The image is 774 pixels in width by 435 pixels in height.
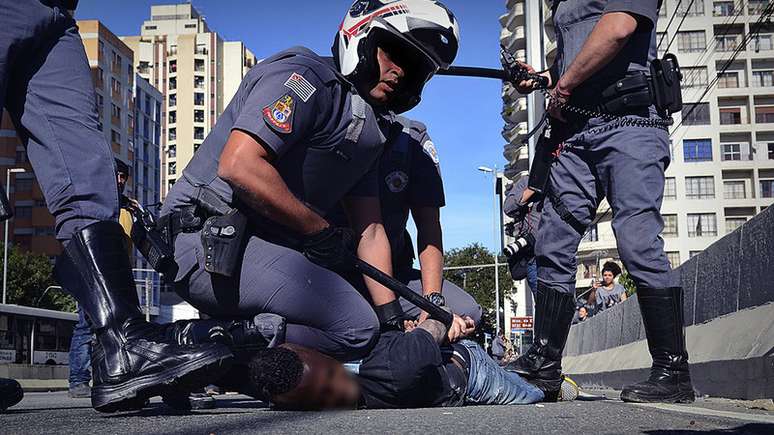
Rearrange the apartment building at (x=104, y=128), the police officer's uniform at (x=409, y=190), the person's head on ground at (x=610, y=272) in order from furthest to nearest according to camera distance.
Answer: the apartment building at (x=104, y=128) → the person's head on ground at (x=610, y=272) → the police officer's uniform at (x=409, y=190)

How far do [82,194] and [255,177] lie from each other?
581 millimetres

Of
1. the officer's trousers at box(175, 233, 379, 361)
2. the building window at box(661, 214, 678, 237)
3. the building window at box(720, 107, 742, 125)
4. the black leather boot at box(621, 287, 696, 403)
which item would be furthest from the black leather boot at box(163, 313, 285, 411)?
the building window at box(720, 107, 742, 125)

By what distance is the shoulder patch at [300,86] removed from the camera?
11.2 feet

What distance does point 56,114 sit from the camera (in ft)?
10.8

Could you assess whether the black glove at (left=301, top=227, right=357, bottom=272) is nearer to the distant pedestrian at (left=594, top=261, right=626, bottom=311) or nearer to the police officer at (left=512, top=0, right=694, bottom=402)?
the police officer at (left=512, top=0, right=694, bottom=402)

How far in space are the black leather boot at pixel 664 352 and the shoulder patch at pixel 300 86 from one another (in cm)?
178

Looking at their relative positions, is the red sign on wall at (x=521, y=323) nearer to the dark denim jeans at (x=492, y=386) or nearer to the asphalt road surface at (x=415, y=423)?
the dark denim jeans at (x=492, y=386)

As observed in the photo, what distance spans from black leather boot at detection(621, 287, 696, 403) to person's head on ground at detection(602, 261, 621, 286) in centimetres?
837

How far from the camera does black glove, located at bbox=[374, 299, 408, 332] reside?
4172 mm

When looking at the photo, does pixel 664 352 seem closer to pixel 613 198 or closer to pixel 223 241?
pixel 613 198

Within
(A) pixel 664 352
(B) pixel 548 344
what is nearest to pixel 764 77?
(B) pixel 548 344

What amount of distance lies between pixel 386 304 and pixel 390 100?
987mm

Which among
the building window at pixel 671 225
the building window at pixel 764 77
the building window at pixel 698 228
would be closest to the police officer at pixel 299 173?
the building window at pixel 671 225

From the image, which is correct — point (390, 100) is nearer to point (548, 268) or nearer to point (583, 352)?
point (548, 268)
